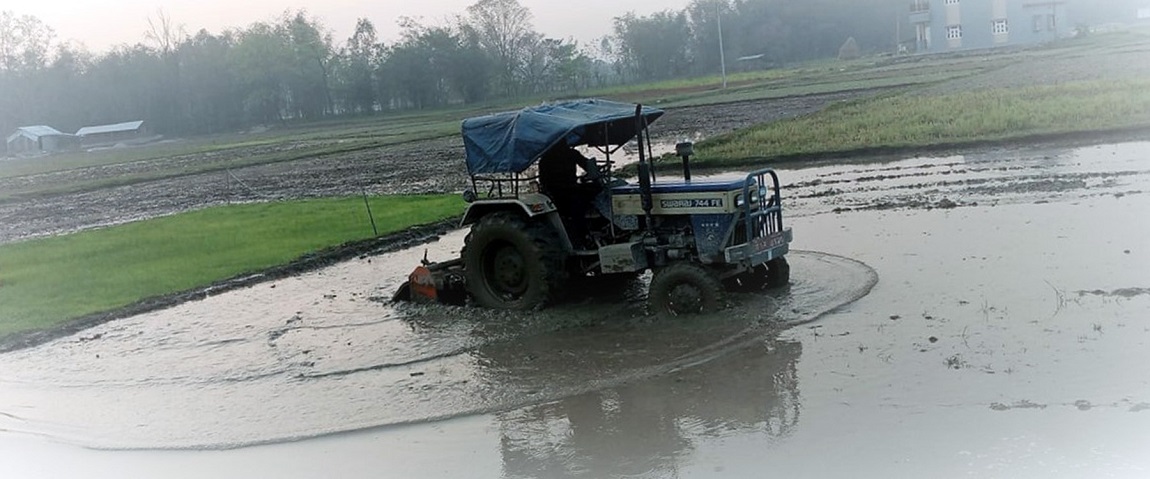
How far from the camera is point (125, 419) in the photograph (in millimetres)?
9062

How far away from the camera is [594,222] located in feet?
36.7

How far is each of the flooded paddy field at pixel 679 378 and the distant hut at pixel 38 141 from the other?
64.7 m

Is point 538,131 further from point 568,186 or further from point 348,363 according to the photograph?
point 348,363

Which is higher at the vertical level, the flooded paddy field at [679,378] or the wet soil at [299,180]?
the wet soil at [299,180]

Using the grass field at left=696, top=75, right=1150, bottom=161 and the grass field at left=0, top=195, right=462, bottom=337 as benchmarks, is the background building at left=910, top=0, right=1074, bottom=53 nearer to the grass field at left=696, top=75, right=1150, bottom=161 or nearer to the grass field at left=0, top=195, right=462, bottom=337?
the grass field at left=696, top=75, right=1150, bottom=161

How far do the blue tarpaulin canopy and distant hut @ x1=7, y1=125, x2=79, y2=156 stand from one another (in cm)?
6912

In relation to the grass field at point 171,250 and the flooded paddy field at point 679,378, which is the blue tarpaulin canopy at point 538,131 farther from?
the grass field at point 171,250

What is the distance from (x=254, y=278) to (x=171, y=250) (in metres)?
4.72

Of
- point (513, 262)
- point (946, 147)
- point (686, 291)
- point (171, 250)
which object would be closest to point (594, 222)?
point (513, 262)

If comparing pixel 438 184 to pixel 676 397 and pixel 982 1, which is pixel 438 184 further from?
pixel 982 1

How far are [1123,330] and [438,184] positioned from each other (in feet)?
72.6

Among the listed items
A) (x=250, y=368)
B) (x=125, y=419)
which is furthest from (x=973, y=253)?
(x=125, y=419)

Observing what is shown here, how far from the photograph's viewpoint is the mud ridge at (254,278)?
42.9 ft

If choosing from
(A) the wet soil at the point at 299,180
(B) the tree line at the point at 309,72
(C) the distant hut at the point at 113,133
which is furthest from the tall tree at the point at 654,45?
(C) the distant hut at the point at 113,133
